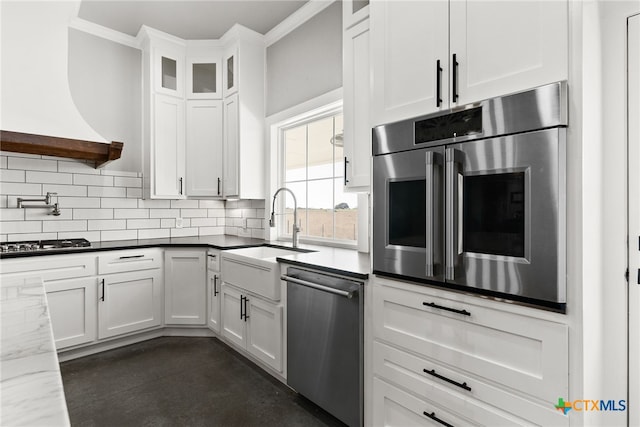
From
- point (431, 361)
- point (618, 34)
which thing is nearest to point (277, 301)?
point (431, 361)

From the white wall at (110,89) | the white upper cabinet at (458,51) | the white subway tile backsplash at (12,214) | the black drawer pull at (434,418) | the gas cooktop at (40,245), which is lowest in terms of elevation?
the black drawer pull at (434,418)

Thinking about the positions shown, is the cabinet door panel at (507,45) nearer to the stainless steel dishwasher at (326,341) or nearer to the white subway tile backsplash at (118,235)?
the stainless steel dishwasher at (326,341)

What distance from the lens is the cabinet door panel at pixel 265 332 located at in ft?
7.41

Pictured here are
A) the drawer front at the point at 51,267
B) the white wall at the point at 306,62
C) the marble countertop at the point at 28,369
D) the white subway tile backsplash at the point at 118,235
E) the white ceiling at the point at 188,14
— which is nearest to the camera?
the marble countertop at the point at 28,369

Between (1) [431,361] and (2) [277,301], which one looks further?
(2) [277,301]

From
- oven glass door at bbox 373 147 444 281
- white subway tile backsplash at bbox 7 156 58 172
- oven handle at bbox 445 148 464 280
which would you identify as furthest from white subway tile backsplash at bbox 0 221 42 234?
oven handle at bbox 445 148 464 280

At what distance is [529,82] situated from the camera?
1199mm

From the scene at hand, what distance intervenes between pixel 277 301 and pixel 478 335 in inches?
51.4

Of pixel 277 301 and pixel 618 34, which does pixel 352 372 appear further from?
pixel 618 34

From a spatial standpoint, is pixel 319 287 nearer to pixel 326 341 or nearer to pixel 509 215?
pixel 326 341

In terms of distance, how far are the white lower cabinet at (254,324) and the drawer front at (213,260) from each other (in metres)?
0.23

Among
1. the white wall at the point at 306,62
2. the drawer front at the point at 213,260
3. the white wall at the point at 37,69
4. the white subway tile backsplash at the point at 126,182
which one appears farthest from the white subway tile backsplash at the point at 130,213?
the white wall at the point at 306,62

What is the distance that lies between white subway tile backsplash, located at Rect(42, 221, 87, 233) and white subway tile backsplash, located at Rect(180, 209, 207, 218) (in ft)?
3.04

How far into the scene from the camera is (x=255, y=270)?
246 centimetres
